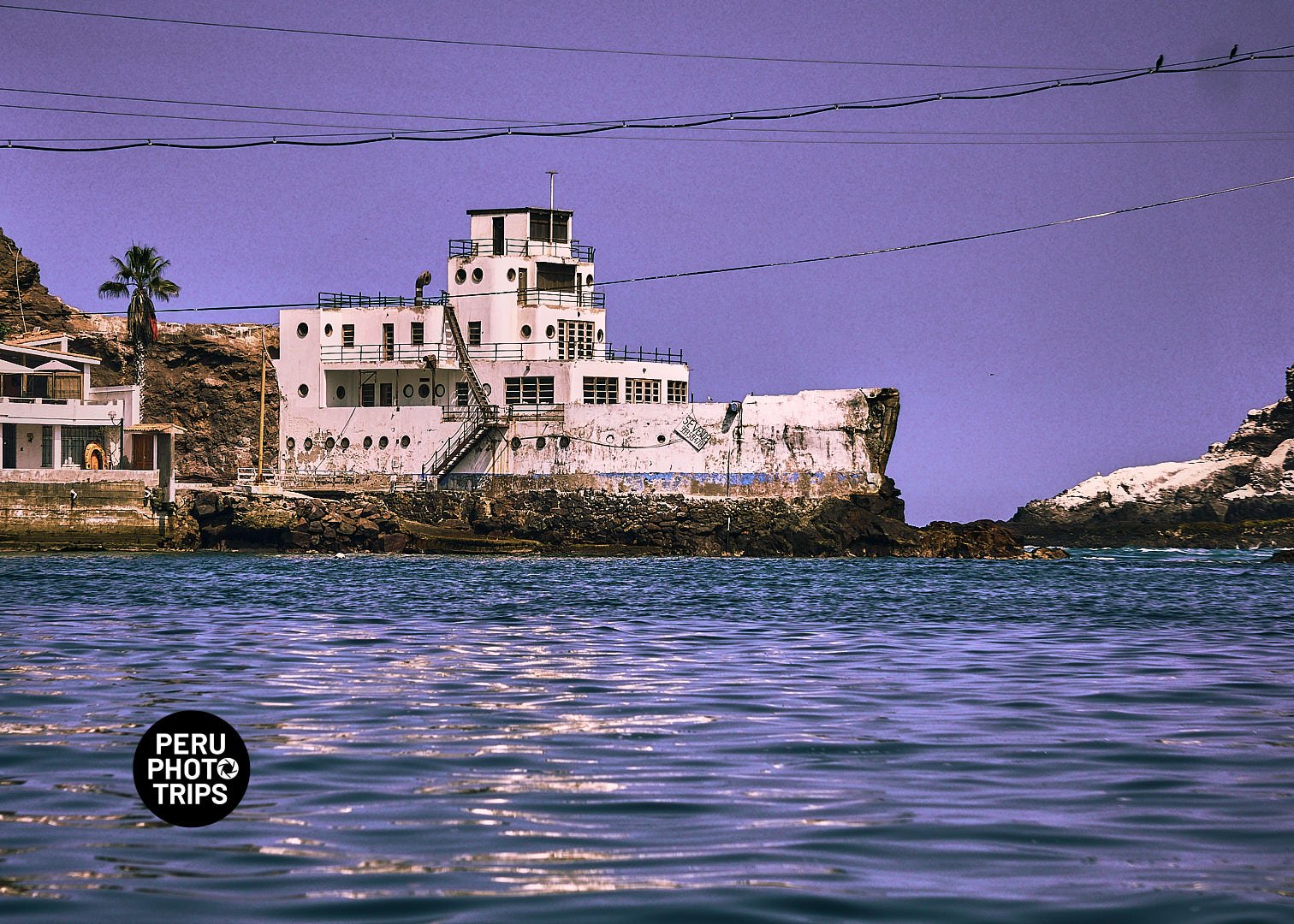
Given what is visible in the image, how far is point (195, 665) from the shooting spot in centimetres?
1568

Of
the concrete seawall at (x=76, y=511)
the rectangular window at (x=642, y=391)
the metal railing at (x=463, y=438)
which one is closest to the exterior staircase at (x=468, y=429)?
the metal railing at (x=463, y=438)

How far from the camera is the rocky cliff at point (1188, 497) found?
95500 millimetres

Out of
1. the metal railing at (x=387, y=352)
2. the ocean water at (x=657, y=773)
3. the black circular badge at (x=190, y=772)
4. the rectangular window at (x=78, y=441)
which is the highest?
the metal railing at (x=387, y=352)

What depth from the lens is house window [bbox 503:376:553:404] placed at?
2628 inches

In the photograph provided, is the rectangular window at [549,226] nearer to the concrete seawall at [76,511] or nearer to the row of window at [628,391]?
the row of window at [628,391]

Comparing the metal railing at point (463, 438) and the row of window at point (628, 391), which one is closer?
the metal railing at point (463, 438)

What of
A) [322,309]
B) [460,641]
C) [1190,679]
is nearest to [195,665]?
[460,641]

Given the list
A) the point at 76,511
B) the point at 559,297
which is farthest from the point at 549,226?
the point at 76,511

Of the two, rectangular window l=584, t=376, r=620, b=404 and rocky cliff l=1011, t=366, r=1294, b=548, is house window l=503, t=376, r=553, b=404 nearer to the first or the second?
rectangular window l=584, t=376, r=620, b=404

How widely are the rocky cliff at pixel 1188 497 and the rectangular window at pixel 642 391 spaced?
38.5m

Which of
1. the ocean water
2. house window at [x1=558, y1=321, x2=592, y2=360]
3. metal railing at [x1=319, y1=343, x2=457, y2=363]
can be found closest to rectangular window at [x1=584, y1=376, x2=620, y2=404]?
house window at [x1=558, y1=321, x2=592, y2=360]

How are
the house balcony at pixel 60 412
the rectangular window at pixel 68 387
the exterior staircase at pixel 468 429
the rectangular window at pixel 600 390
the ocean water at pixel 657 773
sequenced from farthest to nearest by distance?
the rectangular window at pixel 68 387 < the rectangular window at pixel 600 390 < the exterior staircase at pixel 468 429 < the house balcony at pixel 60 412 < the ocean water at pixel 657 773

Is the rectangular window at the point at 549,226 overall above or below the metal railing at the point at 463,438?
above

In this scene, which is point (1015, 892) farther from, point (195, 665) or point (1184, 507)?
point (1184, 507)
